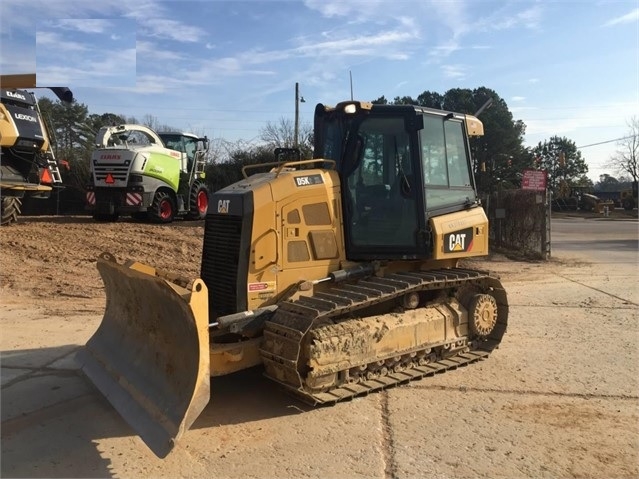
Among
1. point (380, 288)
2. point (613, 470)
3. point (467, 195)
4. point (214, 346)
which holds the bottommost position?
point (613, 470)

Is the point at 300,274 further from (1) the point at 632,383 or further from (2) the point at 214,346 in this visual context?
(1) the point at 632,383

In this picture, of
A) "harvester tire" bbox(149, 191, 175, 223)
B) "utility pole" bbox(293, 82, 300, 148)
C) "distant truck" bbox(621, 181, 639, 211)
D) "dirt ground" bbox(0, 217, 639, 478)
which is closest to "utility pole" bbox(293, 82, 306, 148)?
"utility pole" bbox(293, 82, 300, 148)

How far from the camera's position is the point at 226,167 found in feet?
81.5

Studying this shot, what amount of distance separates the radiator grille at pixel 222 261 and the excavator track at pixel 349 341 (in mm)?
568

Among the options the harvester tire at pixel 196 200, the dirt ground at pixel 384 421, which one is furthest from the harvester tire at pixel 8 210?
the dirt ground at pixel 384 421

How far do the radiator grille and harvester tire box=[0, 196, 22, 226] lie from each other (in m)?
9.90

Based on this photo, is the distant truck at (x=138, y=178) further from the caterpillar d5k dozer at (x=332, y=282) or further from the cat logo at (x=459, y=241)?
the cat logo at (x=459, y=241)

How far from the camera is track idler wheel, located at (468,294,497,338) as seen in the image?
5.94m

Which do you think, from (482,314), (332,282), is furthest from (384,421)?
(482,314)

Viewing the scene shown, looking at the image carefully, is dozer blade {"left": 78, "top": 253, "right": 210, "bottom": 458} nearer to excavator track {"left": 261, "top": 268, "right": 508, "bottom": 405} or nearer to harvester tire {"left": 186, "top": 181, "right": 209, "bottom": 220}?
excavator track {"left": 261, "top": 268, "right": 508, "bottom": 405}

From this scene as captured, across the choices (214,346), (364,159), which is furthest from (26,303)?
(364,159)

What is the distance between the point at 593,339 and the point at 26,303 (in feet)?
28.2

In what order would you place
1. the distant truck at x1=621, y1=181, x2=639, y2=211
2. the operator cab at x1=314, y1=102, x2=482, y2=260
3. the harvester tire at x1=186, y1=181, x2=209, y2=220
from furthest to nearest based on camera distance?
the distant truck at x1=621, y1=181, x2=639, y2=211, the harvester tire at x1=186, y1=181, x2=209, y2=220, the operator cab at x1=314, y1=102, x2=482, y2=260

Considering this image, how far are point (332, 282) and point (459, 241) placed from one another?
158 cm
